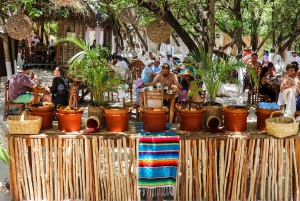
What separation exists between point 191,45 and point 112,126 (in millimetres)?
2304

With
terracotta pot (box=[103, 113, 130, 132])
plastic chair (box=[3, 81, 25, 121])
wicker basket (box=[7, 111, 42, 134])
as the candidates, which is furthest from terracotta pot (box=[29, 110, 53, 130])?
plastic chair (box=[3, 81, 25, 121])

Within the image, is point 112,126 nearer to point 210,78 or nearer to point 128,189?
point 128,189

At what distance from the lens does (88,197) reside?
161 inches

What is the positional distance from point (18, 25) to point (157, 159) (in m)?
3.09

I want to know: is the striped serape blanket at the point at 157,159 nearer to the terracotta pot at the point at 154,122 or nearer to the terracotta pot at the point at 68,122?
the terracotta pot at the point at 154,122

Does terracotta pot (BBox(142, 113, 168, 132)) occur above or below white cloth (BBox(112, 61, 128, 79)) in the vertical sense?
below

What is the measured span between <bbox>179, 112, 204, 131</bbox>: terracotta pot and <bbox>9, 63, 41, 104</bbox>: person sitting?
3.55 metres

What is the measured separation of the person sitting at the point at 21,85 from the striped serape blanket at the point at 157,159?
11.6ft

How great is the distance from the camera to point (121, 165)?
4.08 metres

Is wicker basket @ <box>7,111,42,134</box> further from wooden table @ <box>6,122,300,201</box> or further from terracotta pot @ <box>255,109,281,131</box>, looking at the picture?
terracotta pot @ <box>255,109,281,131</box>

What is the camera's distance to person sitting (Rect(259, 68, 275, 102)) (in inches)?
353

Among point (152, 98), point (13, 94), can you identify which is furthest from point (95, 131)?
point (13, 94)

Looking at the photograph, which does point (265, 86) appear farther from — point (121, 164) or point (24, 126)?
point (24, 126)

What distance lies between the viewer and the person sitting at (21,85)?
693 cm
